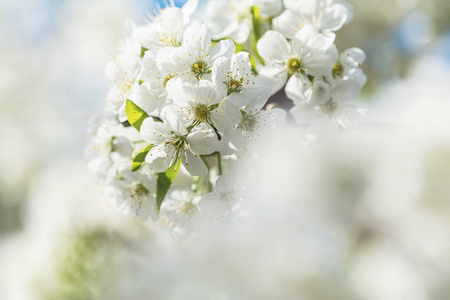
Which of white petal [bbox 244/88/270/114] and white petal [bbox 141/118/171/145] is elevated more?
white petal [bbox 141/118/171/145]

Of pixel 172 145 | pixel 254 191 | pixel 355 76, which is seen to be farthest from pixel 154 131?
pixel 355 76

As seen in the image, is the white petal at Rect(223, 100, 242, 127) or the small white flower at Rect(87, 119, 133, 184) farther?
the small white flower at Rect(87, 119, 133, 184)

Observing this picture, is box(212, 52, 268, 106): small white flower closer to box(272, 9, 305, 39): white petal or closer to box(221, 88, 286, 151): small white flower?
box(221, 88, 286, 151): small white flower

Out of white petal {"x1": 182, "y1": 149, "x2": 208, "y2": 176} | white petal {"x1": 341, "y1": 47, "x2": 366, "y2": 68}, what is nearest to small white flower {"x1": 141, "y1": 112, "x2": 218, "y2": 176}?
white petal {"x1": 182, "y1": 149, "x2": 208, "y2": 176}

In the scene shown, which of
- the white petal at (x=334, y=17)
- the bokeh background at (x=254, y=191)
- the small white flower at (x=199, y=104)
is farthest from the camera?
the bokeh background at (x=254, y=191)

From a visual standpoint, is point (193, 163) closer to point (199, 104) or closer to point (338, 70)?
point (199, 104)

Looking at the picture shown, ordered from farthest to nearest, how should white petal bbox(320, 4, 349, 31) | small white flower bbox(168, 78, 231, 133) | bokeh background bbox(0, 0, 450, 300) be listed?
bokeh background bbox(0, 0, 450, 300), white petal bbox(320, 4, 349, 31), small white flower bbox(168, 78, 231, 133)

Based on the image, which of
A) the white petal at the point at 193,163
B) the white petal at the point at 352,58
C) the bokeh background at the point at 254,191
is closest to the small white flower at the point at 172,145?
the white petal at the point at 193,163

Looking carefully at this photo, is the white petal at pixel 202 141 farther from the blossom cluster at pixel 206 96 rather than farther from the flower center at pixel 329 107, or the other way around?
the flower center at pixel 329 107
